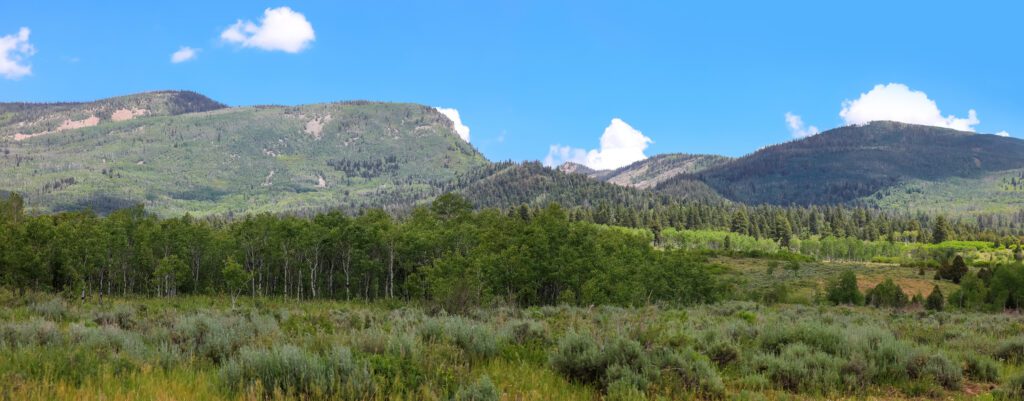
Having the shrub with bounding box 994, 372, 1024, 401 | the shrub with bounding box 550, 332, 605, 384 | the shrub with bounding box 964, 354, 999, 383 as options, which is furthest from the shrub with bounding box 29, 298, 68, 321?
the shrub with bounding box 964, 354, 999, 383

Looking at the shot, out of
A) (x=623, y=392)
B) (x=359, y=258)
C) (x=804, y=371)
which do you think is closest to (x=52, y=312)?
(x=623, y=392)

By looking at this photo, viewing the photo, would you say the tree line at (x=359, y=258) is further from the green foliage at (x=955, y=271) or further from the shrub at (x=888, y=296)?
the green foliage at (x=955, y=271)

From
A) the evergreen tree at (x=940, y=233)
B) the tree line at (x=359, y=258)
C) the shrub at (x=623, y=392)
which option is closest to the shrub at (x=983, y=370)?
the shrub at (x=623, y=392)

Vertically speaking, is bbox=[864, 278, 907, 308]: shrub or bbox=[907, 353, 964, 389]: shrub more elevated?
bbox=[907, 353, 964, 389]: shrub

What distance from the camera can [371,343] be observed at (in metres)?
8.64

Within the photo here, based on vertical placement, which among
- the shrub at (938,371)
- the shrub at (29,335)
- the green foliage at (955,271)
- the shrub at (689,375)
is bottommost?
the green foliage at (955,271)

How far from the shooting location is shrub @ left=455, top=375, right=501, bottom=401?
246 inches

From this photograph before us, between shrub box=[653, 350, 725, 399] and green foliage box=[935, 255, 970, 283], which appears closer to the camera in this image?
shrub box=[653, 350, 725, 399]

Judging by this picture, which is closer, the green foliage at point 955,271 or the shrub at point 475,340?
the shrub at point 475,340

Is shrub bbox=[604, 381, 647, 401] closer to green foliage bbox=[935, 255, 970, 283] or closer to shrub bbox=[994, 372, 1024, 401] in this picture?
shrub bbox=[994, 372, 1024, 401]

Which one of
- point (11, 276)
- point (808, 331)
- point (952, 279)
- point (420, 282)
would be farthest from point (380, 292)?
point (952, 279)

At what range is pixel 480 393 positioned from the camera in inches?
249

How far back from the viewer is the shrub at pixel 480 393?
20.5 feet

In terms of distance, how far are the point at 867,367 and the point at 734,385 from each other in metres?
2.49
